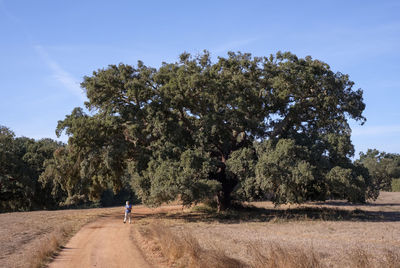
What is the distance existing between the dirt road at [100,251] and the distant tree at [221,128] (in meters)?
6.37

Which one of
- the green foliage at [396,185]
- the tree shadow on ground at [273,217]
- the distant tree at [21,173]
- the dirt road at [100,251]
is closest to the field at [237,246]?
the dirt road at [100,251]

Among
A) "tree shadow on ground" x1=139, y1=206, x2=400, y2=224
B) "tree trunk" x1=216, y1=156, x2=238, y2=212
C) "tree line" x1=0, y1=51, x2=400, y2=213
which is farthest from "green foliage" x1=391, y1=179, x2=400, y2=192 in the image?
"tree trunk" x1=216, y1=156, x2=238, y2=212

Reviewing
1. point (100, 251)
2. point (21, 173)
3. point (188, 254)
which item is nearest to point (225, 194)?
point (100, 251)

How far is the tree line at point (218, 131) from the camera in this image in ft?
80.6

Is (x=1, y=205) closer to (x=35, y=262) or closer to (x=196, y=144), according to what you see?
(x=196, y=144)

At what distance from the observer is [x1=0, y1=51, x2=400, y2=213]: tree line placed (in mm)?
24578

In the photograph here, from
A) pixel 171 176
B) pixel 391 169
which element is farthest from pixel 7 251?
pixel 391 169

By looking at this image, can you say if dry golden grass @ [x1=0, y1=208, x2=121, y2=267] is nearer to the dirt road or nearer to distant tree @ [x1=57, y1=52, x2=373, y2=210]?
the dirt road

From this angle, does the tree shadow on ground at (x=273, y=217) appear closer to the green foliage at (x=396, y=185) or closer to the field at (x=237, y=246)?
the field at (x=237, y=246)

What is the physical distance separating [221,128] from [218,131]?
39cm

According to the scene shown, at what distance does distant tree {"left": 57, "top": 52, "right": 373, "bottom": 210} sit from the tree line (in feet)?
0.28

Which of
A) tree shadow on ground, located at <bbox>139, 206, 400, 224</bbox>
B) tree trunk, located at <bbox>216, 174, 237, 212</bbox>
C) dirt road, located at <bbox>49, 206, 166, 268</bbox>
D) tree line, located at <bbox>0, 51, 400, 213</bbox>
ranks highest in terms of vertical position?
tree line, located at <bbox>0, 51, 400, 213</bbox>

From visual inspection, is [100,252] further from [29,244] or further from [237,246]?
[237,246]

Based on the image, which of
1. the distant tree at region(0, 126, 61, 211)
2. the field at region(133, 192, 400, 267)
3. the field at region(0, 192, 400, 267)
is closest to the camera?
the field at region(133, 192, 400, 267)
